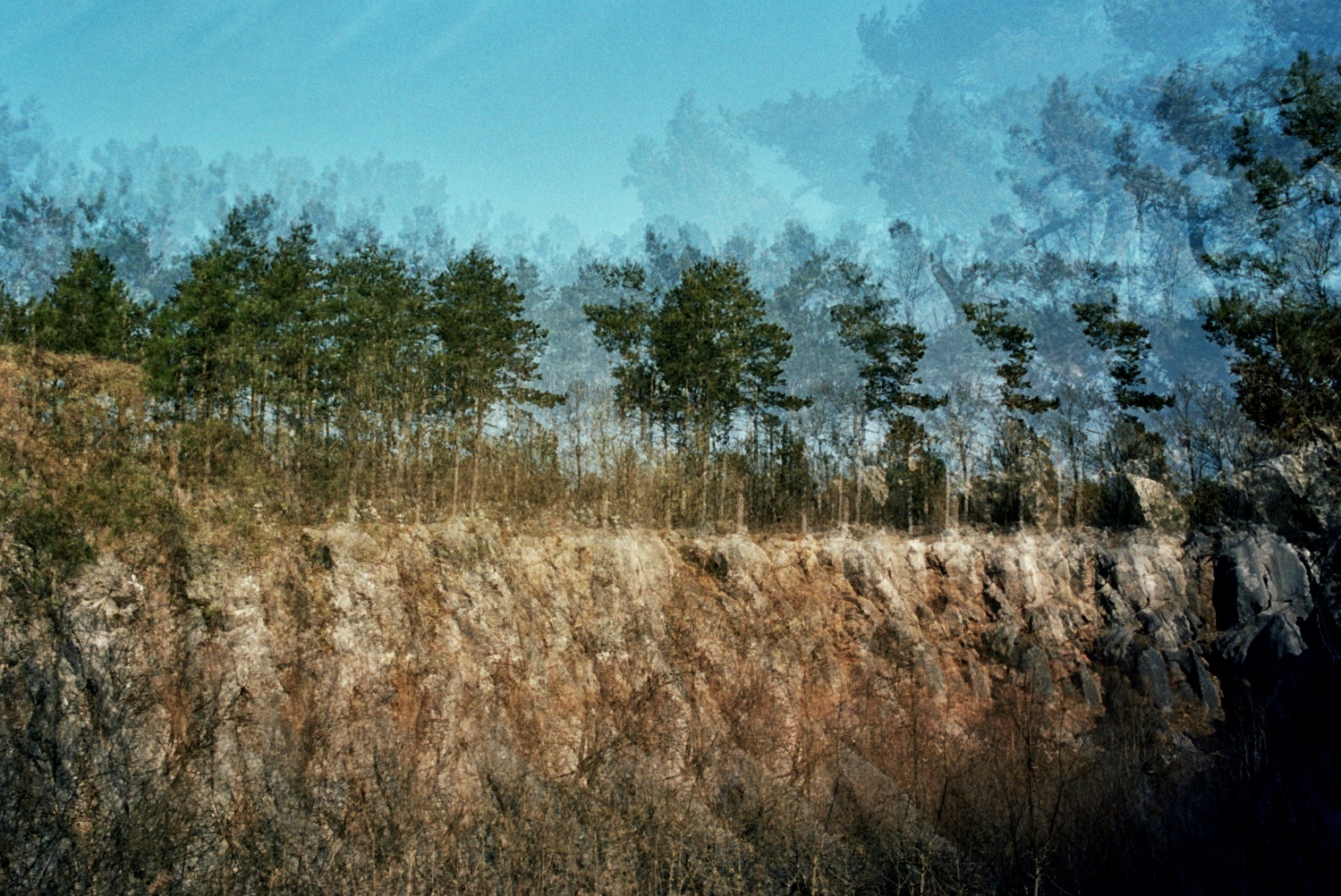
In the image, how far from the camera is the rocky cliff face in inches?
419

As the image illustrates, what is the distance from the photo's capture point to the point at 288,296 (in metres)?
21.9

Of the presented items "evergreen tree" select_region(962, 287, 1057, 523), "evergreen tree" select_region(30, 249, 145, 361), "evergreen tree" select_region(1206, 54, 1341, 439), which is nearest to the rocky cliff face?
"evergreen tree" select_region(962, 287, 1057, 523)

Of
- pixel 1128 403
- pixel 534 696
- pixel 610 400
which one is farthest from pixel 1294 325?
pixel 534 696

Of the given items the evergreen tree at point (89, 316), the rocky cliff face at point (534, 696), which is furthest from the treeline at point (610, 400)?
the rocky cliff face at point (534, 696)

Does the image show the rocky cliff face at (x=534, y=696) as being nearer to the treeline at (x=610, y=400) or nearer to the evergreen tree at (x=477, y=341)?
the treeline at (x=610, y=400)

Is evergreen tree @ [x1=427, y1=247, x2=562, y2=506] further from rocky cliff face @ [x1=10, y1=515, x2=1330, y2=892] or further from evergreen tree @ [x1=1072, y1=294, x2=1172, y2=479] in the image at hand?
evergreen tree @ [x1=1072, y1=294, x2=1172, y2=479]

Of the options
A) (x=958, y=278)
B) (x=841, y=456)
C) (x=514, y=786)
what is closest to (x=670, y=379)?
(x=841, y=456)

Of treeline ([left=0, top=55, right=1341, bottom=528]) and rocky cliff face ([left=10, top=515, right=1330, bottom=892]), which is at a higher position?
treeline ([left=0, top=55, right=1341, bottom=528])

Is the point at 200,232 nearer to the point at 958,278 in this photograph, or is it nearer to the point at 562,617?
the point at 958,278

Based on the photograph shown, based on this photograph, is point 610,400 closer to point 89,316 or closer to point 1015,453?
point 1015,453

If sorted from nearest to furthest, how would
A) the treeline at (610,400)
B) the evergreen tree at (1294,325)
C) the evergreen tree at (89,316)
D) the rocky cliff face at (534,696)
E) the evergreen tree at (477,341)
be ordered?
the rocky cliff face at (534,696)
the evergreen tree at (89,316)
the treeline at (610,400)
the evergreen tree at (1294,325)
the evergreen tree at (477,341)

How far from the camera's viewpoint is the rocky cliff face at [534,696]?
10.6m

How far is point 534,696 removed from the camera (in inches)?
555

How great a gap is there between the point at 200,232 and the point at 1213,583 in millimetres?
100430
